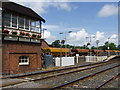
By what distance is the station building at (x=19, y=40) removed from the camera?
1400 centimetres

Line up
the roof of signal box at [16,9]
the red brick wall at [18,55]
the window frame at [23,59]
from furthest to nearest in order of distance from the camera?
the window frame at [23,59], the roof of signal box at [16,9], the red brick wall at [18,55]

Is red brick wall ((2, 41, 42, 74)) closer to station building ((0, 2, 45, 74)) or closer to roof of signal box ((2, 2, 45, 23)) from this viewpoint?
station building ((0, 2, 45, 74))

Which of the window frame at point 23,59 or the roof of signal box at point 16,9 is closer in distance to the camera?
the roof of signal box at point 16,9

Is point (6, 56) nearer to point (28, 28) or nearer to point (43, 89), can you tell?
point (28, 28)

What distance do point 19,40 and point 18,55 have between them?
62.8 inches

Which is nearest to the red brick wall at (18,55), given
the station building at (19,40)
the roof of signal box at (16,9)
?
the station building at (19,40)

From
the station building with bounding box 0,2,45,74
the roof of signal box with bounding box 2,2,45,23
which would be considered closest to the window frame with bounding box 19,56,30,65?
the station building with bounding box 0,2,45,74

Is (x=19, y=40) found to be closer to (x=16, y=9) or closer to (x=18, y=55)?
(x=18, y=55)

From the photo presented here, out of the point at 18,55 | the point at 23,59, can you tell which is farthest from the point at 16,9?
the point at 23,59

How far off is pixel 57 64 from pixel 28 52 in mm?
7491

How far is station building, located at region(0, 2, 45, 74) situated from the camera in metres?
A: 14.0

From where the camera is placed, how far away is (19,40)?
15375 mm

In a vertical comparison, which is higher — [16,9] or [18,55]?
[16,9]

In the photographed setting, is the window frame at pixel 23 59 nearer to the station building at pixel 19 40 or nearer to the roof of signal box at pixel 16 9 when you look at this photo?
the station building at pixel 19 40
